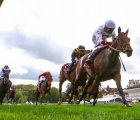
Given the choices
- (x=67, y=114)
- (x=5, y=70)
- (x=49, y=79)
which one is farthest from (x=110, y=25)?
(x=49, y=79)

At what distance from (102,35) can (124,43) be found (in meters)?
1.97

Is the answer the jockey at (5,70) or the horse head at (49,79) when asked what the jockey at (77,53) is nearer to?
the jockey at (5,70)

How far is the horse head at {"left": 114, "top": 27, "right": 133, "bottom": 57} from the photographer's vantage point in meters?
11.7

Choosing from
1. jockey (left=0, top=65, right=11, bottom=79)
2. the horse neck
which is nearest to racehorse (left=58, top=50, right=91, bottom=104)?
jockey (left=0, top=65, right=11, bottom=79)

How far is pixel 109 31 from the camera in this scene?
13.7 m

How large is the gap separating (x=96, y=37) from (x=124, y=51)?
2.35 m

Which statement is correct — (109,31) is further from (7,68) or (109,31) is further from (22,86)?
(22,86)

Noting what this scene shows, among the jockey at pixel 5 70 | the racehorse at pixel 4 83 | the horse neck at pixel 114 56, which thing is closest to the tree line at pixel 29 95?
the racehorse at pixel 4 83

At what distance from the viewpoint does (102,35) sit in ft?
45.4

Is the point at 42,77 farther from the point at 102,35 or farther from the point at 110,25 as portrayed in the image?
the point at 110,25

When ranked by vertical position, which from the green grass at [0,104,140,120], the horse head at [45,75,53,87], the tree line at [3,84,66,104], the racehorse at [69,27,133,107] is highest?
the tree line at [3,84,66,104]

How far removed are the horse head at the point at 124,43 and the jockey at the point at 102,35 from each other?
1037 millimetres

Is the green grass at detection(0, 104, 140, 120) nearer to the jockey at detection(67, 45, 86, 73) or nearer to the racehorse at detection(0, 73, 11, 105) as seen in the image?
the jockey at detection(67, 45, 86, 73)

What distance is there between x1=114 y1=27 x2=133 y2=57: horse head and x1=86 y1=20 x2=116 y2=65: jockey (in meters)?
1.04
